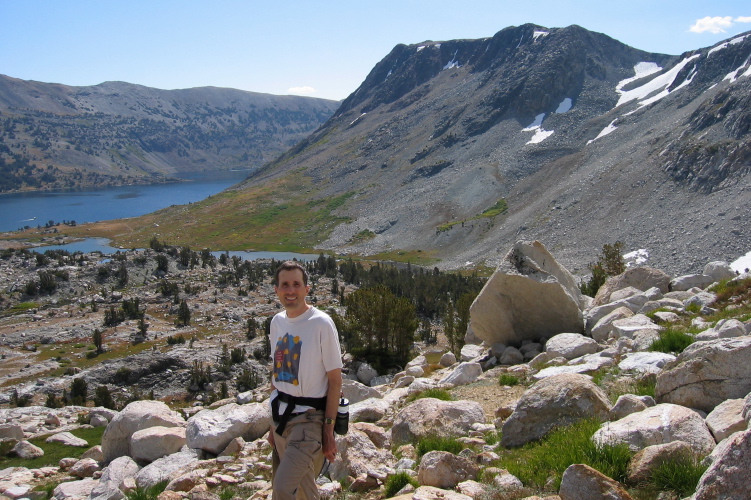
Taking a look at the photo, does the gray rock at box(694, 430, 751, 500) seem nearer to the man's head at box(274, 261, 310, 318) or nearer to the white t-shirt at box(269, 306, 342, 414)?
the white t-shirt at box(269, 306, 342, 414)

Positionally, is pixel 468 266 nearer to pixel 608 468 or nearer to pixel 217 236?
pixel 217 236

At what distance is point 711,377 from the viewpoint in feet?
25.0

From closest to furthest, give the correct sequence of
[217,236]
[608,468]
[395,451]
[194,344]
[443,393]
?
[608,468] → [395,451] → [443,393] → [194,344] → [217,236]

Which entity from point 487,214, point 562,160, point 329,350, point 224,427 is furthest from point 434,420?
point 562,160

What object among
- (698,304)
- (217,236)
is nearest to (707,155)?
(698,304)

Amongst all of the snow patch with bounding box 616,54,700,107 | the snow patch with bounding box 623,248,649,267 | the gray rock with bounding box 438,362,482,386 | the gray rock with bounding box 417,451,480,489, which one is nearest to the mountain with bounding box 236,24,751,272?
the snow patch with bounding box 616,54,700,107

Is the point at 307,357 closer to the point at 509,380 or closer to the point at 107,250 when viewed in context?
the point at 509,380

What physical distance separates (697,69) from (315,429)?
449 ft

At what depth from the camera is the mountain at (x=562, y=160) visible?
7450 cm

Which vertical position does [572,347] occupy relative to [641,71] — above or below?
below

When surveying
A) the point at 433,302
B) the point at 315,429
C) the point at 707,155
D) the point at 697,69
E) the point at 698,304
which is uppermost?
the point at 697,69

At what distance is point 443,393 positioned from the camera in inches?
484

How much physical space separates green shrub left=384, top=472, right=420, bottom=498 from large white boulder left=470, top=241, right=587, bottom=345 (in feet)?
39.4

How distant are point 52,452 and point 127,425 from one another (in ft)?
18.7
